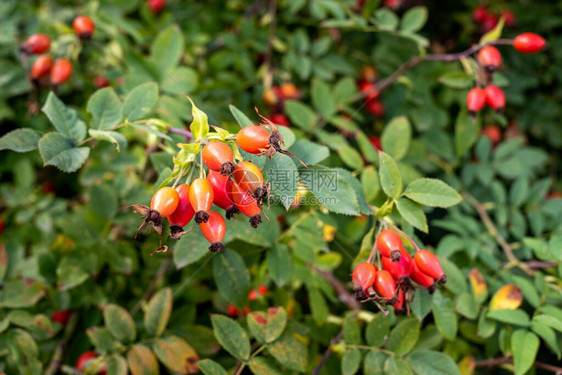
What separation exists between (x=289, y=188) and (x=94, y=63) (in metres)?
2.14

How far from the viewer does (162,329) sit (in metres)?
1.54

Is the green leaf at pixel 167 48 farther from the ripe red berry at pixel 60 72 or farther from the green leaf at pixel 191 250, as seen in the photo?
the green leaf at pixel 191 250

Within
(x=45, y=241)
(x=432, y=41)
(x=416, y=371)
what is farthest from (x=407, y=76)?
(x=45, y=241)

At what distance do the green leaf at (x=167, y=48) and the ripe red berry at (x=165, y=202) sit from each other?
1.22 metres

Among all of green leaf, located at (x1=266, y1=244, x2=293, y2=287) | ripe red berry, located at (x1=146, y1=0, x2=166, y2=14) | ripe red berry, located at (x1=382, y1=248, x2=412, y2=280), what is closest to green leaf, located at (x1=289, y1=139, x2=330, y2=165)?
ripe red berry, located at (x1=382, y1=248, x2=412, y2=280)

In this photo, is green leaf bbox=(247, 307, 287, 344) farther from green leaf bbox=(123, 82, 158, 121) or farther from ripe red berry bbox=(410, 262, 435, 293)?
green leaf bbox=(123, 82, 158, 121)

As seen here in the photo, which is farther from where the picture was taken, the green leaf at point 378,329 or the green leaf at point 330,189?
the green leaf at point 378,329

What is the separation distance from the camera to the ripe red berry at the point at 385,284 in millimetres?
1104

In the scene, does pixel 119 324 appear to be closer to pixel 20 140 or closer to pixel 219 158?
pixel 20 140

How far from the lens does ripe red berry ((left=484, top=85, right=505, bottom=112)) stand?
5.80 feet

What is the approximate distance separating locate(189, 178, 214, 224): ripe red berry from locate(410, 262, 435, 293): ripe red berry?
25.6 inches

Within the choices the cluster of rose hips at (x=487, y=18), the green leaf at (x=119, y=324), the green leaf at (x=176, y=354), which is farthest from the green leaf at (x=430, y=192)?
the cluster of rose hips at (x=487, y=18)

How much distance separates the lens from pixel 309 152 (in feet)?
4.03

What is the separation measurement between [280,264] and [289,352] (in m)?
0.31
